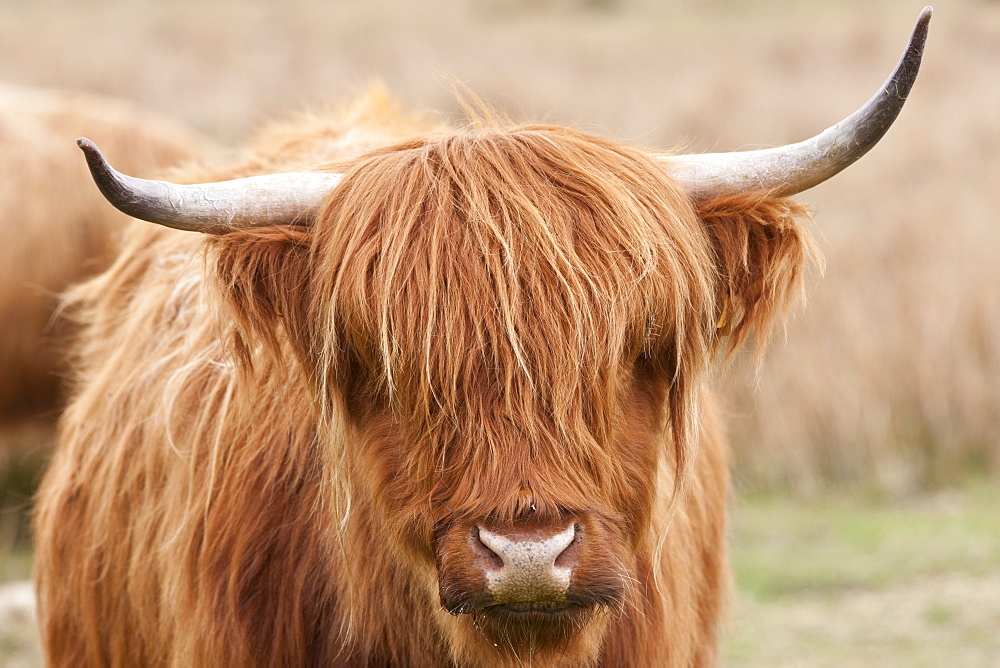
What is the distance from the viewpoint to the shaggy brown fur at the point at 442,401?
6.52ft

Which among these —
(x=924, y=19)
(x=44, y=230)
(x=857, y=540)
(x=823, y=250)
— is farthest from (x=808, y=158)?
(x=823, y=250)

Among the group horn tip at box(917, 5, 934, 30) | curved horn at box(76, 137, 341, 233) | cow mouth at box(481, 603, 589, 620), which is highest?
horn tip at box(917, 5, 934, 30)

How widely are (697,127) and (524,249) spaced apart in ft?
31.5

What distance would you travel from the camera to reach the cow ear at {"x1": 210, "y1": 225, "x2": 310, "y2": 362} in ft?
6.97

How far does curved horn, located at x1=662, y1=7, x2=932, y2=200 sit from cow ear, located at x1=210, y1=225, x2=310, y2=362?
31.3 inches

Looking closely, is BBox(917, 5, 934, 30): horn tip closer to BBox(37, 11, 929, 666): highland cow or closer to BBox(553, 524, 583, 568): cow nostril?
BBox(37, 11, 929, 666): highland cow

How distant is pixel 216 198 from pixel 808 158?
3.78ft

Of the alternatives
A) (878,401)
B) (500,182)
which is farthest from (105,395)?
(878,401)

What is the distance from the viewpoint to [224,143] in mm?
12273

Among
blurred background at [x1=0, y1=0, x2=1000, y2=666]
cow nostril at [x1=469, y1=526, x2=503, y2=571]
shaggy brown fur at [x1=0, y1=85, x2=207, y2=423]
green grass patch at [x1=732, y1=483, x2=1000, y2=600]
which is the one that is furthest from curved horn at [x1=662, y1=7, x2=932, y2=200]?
shaggy brown fur at [x1=0, y1=85, x2=207, y2=423]

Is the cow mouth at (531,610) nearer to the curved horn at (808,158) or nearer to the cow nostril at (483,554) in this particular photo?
the cow nostril at (483,554)

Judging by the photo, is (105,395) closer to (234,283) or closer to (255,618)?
(255,618)

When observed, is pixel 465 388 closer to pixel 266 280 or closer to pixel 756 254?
pixel 266 280

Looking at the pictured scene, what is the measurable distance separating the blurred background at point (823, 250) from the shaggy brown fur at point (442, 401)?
1.18ft
